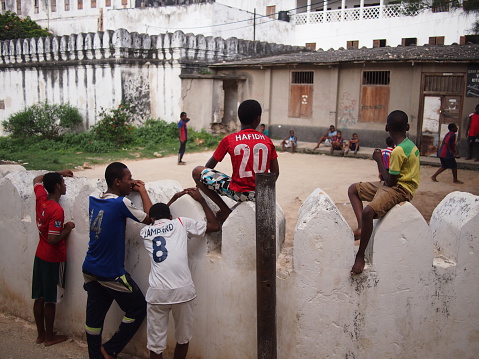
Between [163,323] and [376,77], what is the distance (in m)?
13.5

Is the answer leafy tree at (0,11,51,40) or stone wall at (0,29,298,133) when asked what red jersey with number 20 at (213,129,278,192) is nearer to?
stone wall at (0,29,298,133)

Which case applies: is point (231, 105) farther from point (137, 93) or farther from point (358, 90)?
point (358, 90)

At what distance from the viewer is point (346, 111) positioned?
51.0 ft

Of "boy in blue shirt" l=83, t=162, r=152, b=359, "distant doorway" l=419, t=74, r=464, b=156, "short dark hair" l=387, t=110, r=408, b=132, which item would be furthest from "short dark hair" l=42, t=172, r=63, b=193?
"distant doorway" l=419, t=74, r=464, b=156

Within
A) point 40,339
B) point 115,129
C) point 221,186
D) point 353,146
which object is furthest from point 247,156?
point 115,129

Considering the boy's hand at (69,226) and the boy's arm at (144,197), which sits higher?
the boy's arm at (144,197)

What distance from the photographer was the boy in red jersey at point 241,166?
3.15m

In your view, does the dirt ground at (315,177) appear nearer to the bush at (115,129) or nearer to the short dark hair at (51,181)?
the bush at (115,129)

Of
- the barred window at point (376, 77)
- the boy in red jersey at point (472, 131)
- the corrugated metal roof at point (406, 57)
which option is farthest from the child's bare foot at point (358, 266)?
the barred window at point (376, 77)

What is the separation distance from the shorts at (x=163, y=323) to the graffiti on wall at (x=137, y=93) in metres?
14.0

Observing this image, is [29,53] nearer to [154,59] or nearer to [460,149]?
[154,59]

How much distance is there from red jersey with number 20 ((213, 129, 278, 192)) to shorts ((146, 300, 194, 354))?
891mm

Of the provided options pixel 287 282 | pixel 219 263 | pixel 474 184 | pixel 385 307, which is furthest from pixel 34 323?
pixel 474 184

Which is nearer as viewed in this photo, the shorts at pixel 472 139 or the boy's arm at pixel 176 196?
the boy's arm at pixel 176 196
